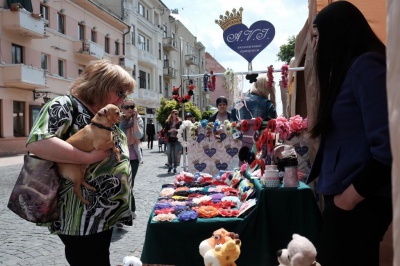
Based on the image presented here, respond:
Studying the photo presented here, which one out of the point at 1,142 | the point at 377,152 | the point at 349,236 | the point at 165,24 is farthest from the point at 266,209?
the point at 165,24

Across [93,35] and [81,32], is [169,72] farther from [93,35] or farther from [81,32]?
[81,32]

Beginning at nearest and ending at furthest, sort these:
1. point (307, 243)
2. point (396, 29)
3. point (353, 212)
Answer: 1. point (396, 29)
2. point (353, 212)
3. point (307, 243)

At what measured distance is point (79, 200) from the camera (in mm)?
1878

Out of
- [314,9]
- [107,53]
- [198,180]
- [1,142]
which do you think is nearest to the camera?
[314,9]

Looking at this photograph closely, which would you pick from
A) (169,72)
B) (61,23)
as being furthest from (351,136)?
(169,72)

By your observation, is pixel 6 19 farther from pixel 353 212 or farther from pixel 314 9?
pixel 353 212

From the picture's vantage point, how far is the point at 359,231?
1465mm

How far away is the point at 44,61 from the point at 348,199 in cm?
2258

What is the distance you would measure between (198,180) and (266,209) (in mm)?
1893

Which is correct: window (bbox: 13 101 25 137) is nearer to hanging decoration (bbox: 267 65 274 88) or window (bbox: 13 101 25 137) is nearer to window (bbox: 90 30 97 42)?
window (bbox: 90 30 97 42)

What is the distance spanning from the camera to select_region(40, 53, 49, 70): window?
69.3 ft

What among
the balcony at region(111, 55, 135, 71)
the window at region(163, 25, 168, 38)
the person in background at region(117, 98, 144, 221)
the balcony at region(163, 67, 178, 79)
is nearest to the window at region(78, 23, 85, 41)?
the balcony at region(111, 55, 135, 71)

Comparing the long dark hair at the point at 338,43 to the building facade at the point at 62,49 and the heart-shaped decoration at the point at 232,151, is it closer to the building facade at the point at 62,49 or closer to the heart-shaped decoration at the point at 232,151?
the heart-shaped decoration at the point at 232,151

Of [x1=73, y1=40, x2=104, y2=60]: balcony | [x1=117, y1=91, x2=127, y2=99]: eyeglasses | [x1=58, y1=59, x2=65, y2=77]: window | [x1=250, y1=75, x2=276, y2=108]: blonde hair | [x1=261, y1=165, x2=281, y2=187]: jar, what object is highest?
[x1=73, y1=40, x2=104, y2=60]: balcony
